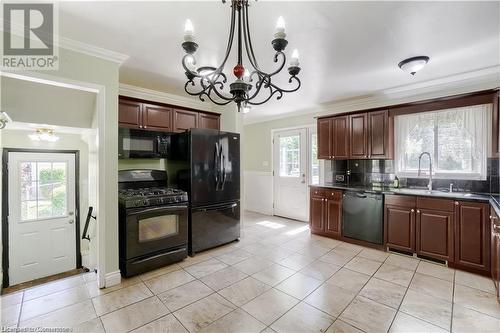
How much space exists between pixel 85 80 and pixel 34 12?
24.5 inches

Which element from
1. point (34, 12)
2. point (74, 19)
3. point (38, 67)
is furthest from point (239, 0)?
point (38, 67)

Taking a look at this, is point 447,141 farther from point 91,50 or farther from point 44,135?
point 44,135

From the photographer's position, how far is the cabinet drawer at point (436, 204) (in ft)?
9.35

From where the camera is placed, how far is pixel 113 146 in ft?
8.16

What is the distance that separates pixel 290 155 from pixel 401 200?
258cm

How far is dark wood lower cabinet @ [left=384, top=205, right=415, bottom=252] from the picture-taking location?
10.3 ft

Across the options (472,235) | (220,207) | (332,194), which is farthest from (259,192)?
(472,235)

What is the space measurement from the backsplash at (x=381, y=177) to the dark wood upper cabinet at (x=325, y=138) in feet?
1.11

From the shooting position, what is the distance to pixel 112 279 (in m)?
2.46

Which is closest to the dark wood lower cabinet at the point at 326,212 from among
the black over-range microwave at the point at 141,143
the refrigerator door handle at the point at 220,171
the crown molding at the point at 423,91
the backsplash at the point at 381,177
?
the backsplash at the point at 381,177

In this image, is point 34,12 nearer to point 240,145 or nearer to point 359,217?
point 240,145

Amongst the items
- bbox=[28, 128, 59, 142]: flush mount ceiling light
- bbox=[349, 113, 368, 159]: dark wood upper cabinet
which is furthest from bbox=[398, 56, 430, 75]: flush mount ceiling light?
bbox=[28, 128, 59, 142]: flush mount ceiling light

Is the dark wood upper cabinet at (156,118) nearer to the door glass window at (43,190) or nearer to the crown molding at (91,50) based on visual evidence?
the crown molding at (91,50)

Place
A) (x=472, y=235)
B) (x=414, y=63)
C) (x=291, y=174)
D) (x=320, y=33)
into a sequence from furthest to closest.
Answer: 1. (x=291, y=174)
2. (x=472, y=235)
3. (x=414, y=63)
4. (x=320, y=33)
